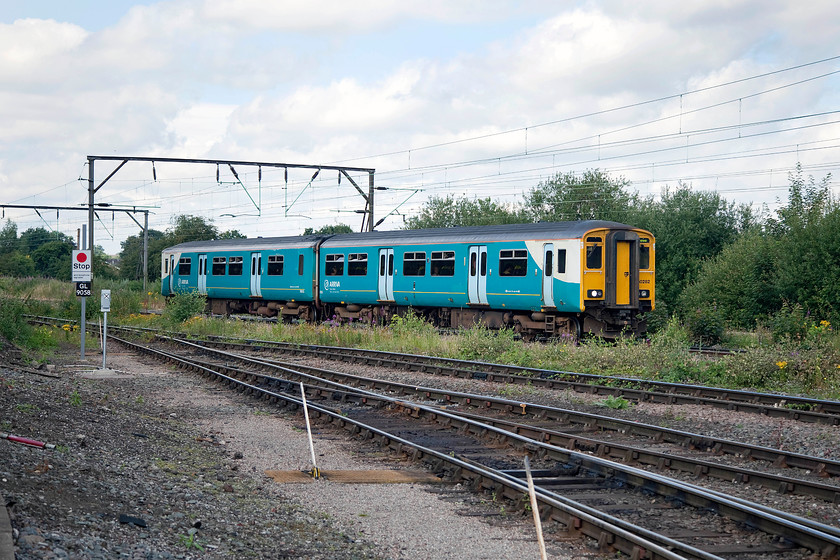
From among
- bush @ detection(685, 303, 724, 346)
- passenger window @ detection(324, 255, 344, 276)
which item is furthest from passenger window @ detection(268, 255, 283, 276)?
bush @ detection(685, 303, 724, 346)

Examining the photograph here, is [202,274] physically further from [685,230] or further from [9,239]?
[9,239]

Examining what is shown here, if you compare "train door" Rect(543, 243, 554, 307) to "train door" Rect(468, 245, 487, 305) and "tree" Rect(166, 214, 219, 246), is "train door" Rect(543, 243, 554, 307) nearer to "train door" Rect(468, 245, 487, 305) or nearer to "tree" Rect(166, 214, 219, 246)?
"train door" Rect(468, 245, 487, 305)

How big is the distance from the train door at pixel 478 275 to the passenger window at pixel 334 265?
6.65 metres

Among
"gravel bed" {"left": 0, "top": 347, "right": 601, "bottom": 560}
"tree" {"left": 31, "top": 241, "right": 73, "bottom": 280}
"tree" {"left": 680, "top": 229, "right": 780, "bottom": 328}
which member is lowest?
"gravel bed" {"left": 0, "top": 347, "right": 601, "bottom": 560}

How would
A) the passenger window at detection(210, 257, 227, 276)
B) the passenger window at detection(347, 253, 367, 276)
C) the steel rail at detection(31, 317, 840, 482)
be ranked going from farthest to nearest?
1. the passenger window at detection(210, 257, 227, 276)
2. the passenger window at detection(347, 253, 367, 276)
3. the steel rail at detection(31, 317, 840, 482)

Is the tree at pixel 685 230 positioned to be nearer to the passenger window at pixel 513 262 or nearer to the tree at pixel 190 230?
the passenger window at pixel 513 262

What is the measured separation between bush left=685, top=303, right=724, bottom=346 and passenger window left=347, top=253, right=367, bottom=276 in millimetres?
10407

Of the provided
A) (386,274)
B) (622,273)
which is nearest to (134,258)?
(386,274)

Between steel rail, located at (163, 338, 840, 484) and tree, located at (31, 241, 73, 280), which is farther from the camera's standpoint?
tree, located at (31, 241, 73, 280)

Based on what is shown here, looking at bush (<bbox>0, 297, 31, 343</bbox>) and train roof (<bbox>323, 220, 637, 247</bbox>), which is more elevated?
train roof (<bbox>323, 220, 637, 247</bbox>)

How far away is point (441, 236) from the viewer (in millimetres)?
25422

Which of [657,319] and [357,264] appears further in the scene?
[357,264]

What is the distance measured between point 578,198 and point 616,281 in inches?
1260

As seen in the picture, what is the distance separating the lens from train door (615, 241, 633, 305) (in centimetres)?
2216
